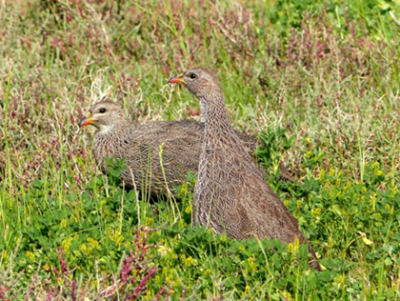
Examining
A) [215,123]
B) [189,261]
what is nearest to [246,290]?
[189,261]

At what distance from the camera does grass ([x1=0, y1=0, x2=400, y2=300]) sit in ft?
14.9

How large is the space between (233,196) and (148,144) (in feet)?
6.02

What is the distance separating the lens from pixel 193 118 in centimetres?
746

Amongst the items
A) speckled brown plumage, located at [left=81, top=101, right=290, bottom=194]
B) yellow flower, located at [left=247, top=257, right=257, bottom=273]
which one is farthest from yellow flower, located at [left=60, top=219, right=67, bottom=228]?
speckled brown plumage, located at [left=81, top=101, right=290, bottom=194]

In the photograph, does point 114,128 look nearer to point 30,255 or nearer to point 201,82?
point 201,82

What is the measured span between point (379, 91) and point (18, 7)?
13.8ft

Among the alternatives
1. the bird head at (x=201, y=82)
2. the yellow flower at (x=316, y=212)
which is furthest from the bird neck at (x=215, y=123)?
the yellow flower at (x=316, y=212)

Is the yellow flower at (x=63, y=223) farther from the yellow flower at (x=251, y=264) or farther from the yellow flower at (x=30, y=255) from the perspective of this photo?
the yellow flower at (x=251, y=264)

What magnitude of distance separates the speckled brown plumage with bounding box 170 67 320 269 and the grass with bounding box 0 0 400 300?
0.74ft

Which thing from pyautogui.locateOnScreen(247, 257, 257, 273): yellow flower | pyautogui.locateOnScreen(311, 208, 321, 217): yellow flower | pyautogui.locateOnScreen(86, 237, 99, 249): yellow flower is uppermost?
pyautogui.locateOnScreen(247, 257, 257, 273): yellow flower

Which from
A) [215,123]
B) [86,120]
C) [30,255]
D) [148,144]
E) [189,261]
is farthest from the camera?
[86,120]

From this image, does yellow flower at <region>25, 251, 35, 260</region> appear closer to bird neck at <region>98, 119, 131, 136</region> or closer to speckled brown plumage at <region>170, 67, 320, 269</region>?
speckled brown plumage at <region>170, 67, 320, 269</region>

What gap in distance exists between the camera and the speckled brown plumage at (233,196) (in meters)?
4.98

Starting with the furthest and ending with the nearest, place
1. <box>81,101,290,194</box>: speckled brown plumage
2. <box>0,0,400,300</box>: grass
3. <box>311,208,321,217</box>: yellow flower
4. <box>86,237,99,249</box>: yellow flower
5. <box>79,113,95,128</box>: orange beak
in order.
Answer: <box>79,113,95,128</box>: orange beak < <box>81,101,290,194</box>: speckled brown plumage < <box>311,208,321,217</box>: yellow flower < <box>86,237,99,249</box>: yellow flower < <box>0,0,400,300</box>: grass
